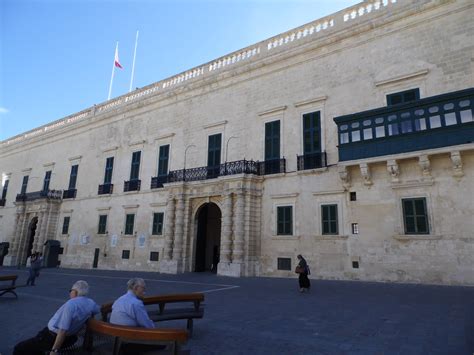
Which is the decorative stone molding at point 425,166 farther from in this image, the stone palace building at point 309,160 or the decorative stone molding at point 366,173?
the decorative stone molding at point 366,173

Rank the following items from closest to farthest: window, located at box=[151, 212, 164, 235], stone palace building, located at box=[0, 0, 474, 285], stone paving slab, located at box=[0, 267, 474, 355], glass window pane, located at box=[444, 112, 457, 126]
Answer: stone paving slab, located at box=[0, 267, 474, 355]
glass window pane, located at box=[444, 112, 457, 126]
stone palace building, located at box=[0, 0, 474, 285]
window, located at box=[151, 212, 164, 235]

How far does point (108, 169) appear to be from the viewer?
25.4 metres

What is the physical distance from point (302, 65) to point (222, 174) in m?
7.34

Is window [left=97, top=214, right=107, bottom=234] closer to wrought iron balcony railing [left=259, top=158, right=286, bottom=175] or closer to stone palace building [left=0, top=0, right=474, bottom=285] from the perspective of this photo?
stone palace building [left=0, top=0, right=474, bottom=285]

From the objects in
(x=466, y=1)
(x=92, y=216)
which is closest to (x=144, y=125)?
(x=92, y=216)

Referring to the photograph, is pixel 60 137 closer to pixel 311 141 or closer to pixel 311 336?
pixel 311 141

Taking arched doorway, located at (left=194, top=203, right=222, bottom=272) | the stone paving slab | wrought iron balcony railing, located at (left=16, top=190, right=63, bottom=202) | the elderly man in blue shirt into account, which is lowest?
the stone paving slab

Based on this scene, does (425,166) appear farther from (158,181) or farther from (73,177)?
(73,177)

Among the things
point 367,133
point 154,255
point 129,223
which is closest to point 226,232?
point 154,255

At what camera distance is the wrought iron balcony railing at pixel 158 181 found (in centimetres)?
2141

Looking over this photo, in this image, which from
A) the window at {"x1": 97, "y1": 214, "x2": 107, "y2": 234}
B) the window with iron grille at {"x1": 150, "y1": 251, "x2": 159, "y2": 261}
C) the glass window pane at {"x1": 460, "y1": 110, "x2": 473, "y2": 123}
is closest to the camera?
the glass window pane at {"x1": 460, "y1": 110, "x2": 473, "y2": 123}

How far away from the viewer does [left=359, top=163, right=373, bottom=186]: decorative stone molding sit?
13570 mm

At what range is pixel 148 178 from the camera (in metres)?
22.4

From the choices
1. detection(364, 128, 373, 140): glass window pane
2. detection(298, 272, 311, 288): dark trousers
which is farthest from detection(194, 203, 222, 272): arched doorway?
detection(364, 128, 373, 140): glass window pane
